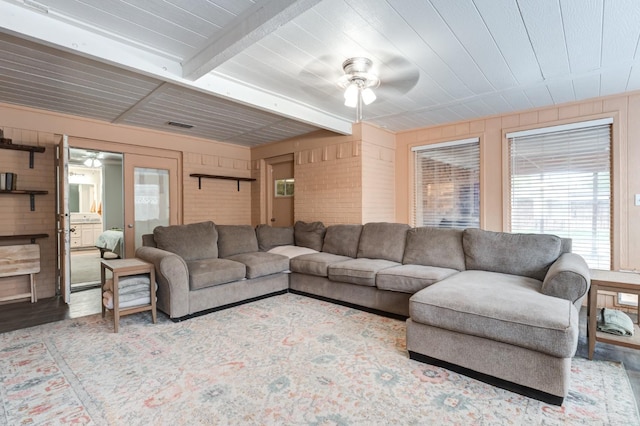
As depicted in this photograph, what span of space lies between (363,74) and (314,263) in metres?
2.19

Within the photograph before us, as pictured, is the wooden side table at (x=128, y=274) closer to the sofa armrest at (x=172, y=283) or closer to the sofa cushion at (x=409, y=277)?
the sofa armrest at (x=172, y=283)

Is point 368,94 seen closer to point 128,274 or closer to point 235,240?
point 235,240

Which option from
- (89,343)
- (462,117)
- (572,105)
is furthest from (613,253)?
(89,343)

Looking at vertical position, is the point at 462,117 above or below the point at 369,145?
above

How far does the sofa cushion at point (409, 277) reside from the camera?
2996 millimetres

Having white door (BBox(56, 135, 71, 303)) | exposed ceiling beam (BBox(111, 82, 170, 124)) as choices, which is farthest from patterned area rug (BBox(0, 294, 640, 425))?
exposed ceiling beam (BBox(111, 82, 170, 124))

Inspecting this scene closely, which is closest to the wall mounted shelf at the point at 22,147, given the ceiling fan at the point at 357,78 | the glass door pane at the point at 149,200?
the glass door pane at the point at 149,200

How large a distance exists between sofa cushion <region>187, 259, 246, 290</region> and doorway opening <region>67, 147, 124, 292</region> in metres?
4.57

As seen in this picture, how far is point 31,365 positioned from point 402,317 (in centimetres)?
306

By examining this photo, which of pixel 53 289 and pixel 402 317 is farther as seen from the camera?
pixel 53 289

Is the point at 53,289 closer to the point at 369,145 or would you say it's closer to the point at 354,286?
the point at 354,286

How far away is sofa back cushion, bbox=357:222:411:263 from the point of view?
3.83 meters

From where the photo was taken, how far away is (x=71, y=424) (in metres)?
1.66

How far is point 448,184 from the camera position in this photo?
4.77 m
